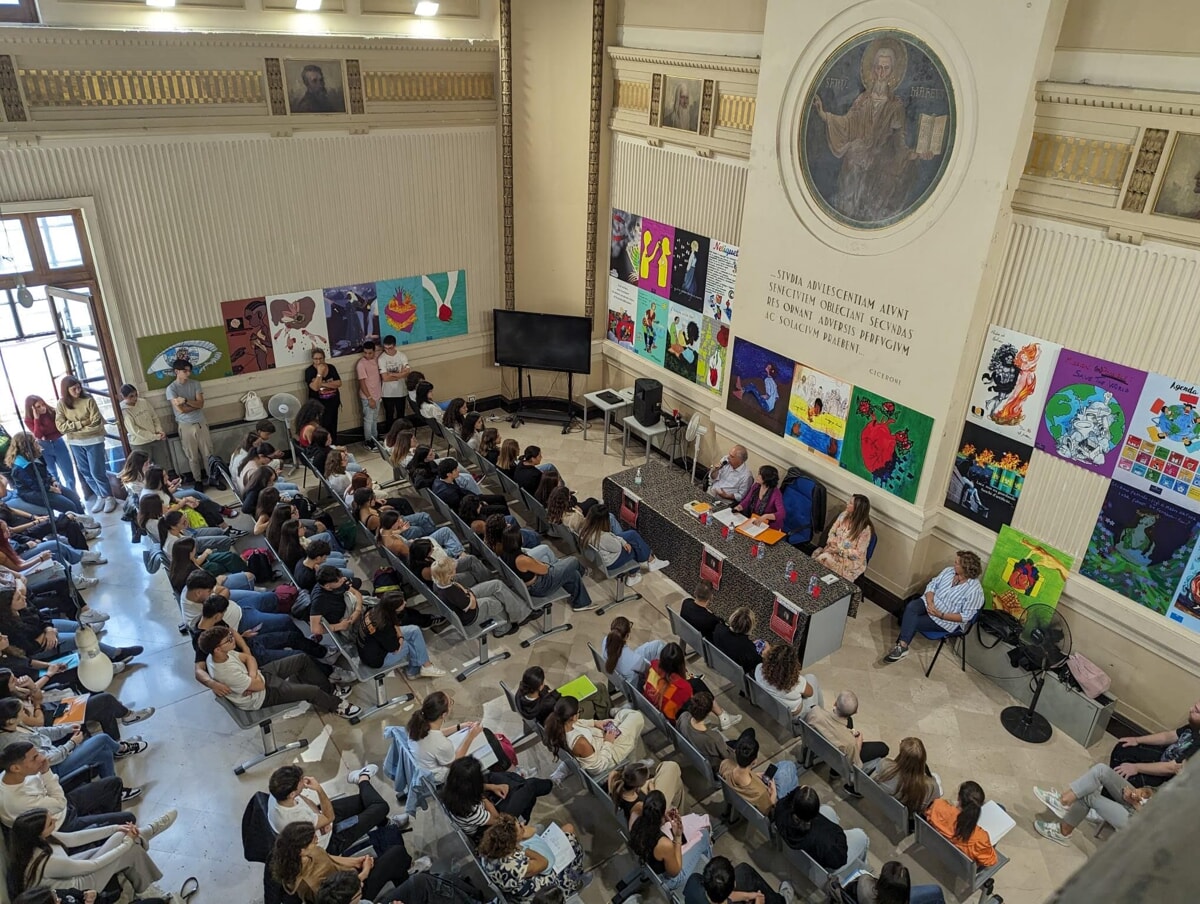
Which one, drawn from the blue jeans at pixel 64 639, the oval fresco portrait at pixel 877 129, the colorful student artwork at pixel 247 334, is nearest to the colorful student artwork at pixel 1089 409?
the oval fresco portrait at pixel 877 129

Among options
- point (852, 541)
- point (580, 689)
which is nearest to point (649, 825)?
point (580, 689)

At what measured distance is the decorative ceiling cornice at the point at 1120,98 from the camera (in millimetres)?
5848

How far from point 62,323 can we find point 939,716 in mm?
9884

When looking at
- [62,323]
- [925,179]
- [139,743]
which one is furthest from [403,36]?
[139,743]

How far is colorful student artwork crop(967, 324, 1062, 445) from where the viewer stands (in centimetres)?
Result: 716

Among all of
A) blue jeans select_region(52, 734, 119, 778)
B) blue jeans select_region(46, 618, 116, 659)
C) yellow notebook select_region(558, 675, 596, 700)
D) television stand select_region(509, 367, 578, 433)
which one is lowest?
television stand select_region(509, 367, 578, 433)

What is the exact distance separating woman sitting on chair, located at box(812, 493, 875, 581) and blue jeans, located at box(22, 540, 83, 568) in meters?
7.25

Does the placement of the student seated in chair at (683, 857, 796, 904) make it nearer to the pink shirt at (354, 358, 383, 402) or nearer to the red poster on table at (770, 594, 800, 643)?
the red poster on table at (770, 594, 800, 643)

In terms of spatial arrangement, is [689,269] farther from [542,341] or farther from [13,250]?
[13,250]

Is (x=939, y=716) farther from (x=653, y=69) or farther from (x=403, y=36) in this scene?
(x=403, y=36)

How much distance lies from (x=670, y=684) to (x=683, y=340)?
5.53 m

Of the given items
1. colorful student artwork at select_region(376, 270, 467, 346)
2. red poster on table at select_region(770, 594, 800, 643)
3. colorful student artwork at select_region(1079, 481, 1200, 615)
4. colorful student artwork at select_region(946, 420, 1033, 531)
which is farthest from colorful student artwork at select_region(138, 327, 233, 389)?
colorful student artwork at select_region(1079, 481, 1200, 615)

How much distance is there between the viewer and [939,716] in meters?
7.43

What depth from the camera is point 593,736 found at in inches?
239
